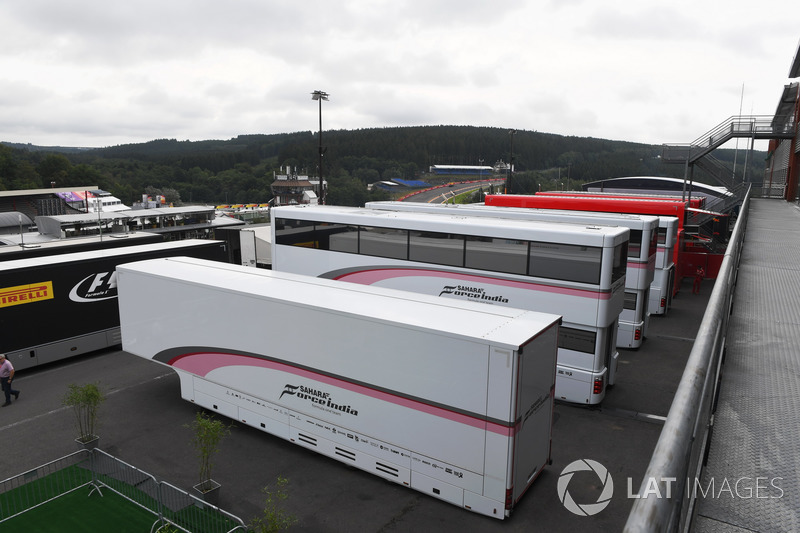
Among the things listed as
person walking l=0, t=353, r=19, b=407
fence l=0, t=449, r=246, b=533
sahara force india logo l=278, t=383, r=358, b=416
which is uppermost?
sahara force india logo l=278, t=383, r=358, b=416

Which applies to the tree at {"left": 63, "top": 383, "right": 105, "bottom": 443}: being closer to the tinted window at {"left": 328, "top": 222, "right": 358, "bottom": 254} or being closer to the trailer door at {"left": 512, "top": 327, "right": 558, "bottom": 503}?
the tinted window at {"left": 328, "top": 222, "right": 358, "bottom": 254}

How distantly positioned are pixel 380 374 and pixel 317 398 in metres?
1.78

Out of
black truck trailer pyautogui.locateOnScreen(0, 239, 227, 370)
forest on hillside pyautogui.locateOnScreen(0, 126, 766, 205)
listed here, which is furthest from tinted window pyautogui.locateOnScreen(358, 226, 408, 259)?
forest on hillside pyautogui.locateOnScreen(0, 126, 766, 205)

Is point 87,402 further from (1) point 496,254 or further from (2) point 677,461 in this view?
(2) point 677,461

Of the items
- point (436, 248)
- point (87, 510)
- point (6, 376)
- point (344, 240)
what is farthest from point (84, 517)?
point (436, 248)

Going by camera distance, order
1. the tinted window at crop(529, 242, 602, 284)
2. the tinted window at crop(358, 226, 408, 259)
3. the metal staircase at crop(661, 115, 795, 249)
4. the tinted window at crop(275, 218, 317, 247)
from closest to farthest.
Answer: the tinted window at crop(529, 242, 602, 284), the tinted window at crop(358, 226, 408, 259), the tinted window at crop(275, 218, 317, 247), the metal staircase at crop(661, 115, 795, 249)

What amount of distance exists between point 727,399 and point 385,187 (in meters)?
111

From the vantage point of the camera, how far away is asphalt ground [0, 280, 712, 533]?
359 inches

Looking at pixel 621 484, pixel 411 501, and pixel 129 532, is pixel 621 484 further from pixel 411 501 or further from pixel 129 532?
pixel 129 532

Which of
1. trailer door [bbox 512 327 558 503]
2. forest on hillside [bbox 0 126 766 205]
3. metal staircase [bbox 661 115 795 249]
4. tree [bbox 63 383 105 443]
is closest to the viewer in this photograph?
trailer door [bbox 512 327 558 503]

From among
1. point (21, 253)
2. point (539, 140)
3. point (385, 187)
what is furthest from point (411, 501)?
point (539, 140)

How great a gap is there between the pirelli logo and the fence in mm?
6888

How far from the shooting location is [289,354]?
10.7 m

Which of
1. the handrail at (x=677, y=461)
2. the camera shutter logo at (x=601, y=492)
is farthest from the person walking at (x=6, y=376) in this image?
the handrail at (x=677, y=461)
